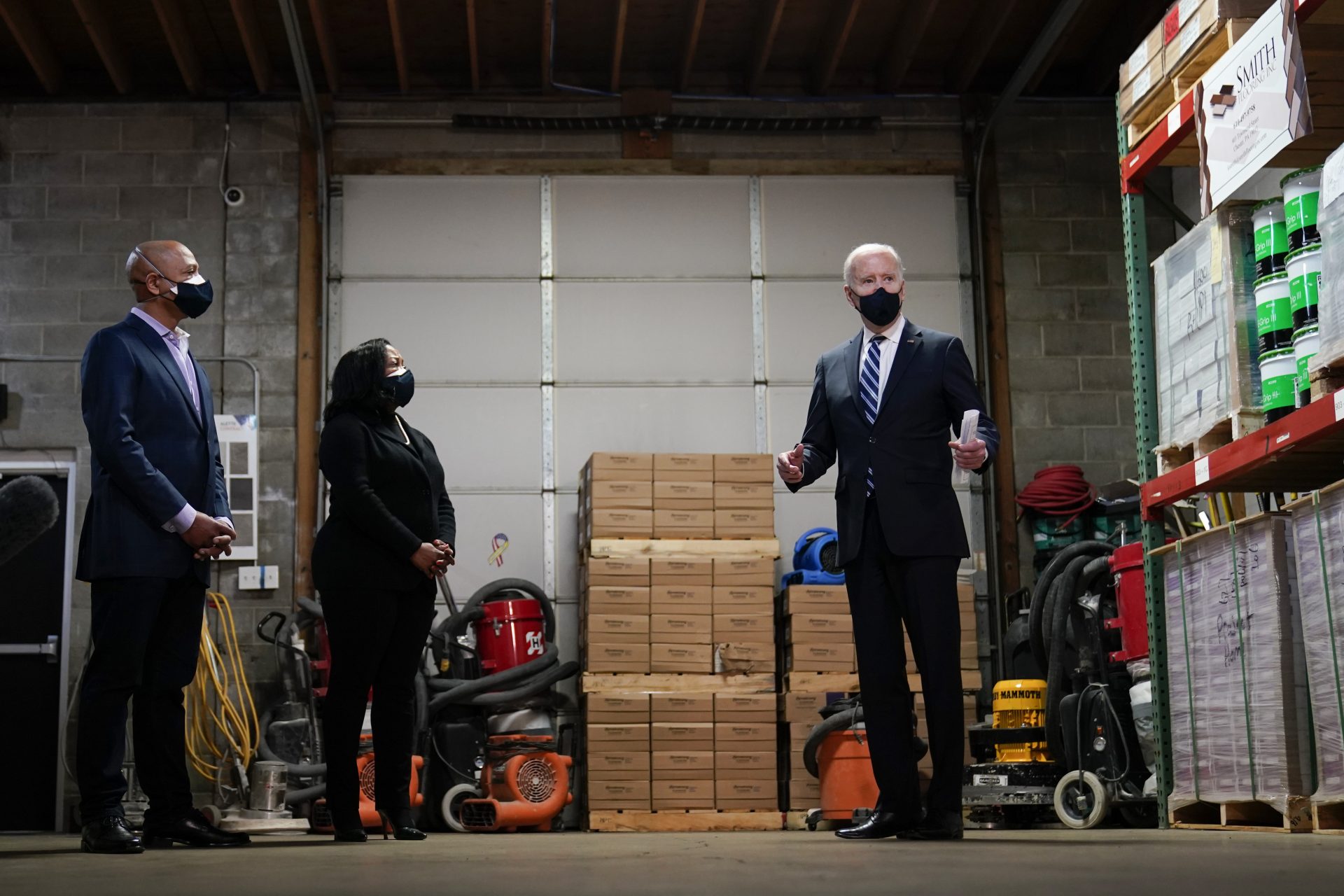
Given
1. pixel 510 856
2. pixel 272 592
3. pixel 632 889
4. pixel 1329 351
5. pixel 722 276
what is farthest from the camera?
pixel 722 276

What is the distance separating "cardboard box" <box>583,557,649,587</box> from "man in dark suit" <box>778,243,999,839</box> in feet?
12.6

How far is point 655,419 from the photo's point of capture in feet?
30.9

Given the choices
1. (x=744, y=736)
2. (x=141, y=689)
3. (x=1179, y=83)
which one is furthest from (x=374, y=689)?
(x=744, y=736)

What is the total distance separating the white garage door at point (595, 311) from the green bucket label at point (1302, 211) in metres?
5.12

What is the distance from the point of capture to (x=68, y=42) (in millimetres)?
9117

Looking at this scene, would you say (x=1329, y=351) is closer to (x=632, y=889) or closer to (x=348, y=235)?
(x=632, y=889)

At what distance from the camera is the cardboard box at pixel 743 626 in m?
8.16

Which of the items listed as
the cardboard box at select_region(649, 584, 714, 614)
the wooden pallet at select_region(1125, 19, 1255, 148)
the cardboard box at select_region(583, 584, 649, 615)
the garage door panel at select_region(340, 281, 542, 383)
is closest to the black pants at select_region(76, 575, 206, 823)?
the wooden pallet at select_region(1125, 19, 1255, 148)

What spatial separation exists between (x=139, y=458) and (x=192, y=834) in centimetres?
102

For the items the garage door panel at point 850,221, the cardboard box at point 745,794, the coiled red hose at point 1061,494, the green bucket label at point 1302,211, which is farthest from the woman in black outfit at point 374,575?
the garage door panel at point 850,221

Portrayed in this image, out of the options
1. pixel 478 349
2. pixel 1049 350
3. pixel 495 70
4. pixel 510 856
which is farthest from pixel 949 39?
pixel 510 856

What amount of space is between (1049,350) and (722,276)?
7.09 ft

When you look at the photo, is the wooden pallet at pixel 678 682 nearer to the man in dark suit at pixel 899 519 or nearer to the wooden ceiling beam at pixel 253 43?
the man in dark suit at pixel 899 519

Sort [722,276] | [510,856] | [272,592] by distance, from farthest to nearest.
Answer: [722,276] < [272,592] < [510,856]
